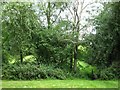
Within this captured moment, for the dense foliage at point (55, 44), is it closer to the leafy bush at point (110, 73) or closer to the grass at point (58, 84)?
the leafy bush at point (110, 73)

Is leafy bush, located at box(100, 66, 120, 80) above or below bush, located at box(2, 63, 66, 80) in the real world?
below

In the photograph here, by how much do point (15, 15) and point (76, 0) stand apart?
1119 mm

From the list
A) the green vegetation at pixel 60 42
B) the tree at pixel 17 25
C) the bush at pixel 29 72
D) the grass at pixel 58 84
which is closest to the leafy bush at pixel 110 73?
A: the green vegetation at pixel 60 42

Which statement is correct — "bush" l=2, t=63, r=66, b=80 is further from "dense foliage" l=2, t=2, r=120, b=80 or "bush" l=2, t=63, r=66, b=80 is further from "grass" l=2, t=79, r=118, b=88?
"grass" l=2, t=79, r=118, b=88

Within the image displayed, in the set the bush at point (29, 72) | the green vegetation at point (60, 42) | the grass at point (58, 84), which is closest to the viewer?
the grass at point (58, 84)

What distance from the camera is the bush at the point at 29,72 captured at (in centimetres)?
391

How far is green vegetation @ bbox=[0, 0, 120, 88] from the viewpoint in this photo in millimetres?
4055

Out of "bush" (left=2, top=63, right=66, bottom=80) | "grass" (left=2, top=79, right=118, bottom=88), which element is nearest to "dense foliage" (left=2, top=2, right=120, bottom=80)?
"bush" (left=2, top=63, right=66, bottom=80)

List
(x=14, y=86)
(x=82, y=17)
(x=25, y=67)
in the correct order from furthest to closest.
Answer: (x=82, y=17) < (x=25, y=67) < (x=14, y=86)

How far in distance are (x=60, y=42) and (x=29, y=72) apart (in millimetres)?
870

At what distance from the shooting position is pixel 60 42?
14.5 feet

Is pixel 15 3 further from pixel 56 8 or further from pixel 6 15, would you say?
pixel 56 8

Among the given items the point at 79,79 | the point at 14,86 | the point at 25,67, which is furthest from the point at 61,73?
the point at 14,86

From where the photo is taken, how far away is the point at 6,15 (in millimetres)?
4098
